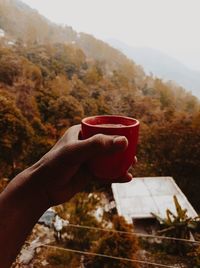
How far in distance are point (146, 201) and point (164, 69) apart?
227 feet

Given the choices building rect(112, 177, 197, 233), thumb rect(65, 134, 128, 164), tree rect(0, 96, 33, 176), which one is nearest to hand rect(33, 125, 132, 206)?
thumb rect(65, 134, 128, 164)

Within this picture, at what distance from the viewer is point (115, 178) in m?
1.08

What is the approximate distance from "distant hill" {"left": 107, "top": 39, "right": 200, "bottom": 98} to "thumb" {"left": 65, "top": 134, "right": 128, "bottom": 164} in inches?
2258

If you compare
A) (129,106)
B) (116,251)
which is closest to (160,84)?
(129,106)

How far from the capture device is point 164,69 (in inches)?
2936

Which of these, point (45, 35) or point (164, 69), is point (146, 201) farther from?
point (164, 69)

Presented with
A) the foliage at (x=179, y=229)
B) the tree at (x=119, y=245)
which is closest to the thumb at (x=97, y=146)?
the tree at (x=119, y=245)

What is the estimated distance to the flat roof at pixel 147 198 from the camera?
297 inches

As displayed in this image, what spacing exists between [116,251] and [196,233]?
279 centimetres

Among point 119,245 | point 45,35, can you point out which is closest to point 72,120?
point 119,245

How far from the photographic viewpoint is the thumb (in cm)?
93

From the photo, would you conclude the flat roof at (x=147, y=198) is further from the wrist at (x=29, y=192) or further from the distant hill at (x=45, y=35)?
the distant hill at (x=45, y=35)

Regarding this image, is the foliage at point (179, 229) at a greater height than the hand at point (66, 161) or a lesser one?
lesser

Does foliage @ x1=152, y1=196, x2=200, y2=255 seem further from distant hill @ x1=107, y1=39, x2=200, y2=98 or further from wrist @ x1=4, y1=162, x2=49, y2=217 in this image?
distant hill @ x1=107, y1=39, x2=200, y2=98
